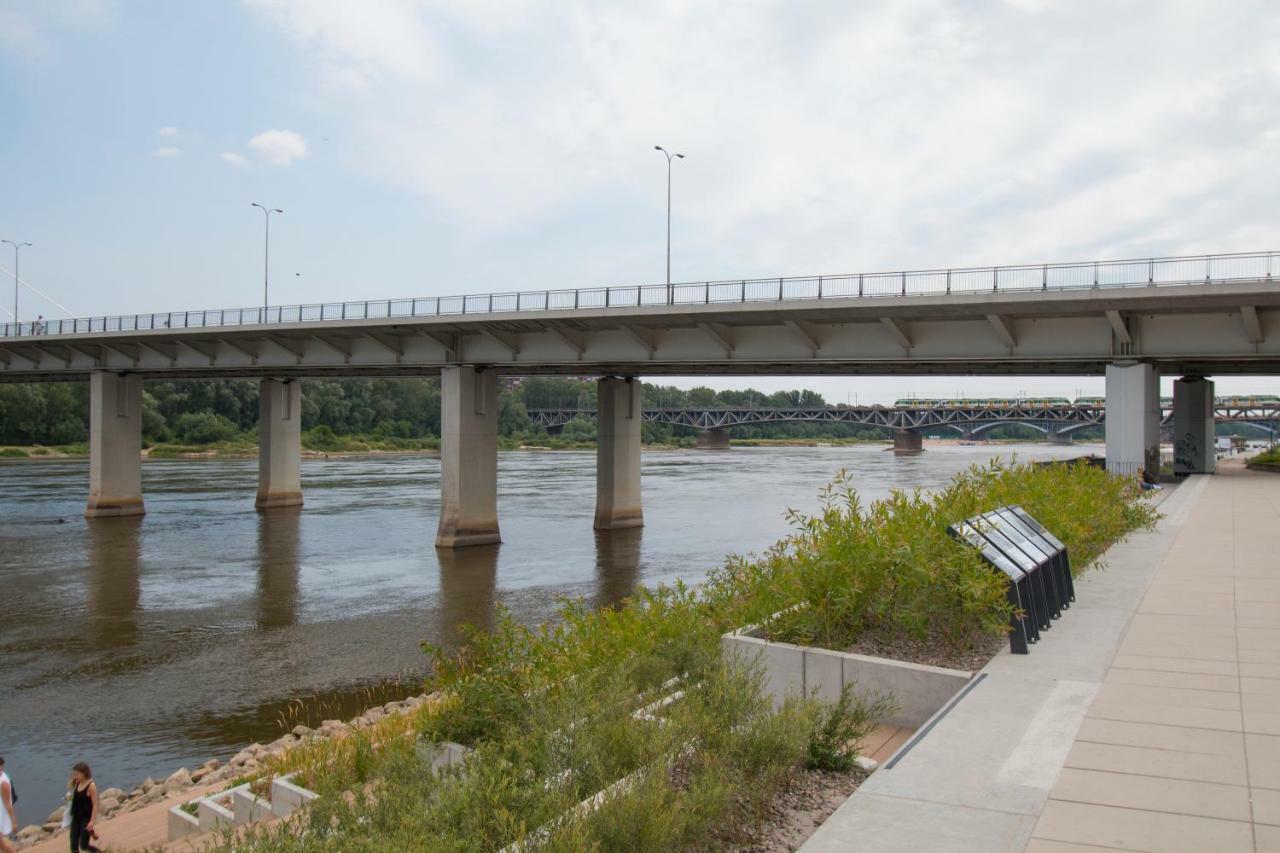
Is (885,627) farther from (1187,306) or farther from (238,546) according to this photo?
(238,546)

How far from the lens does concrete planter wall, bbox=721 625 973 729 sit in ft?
24.0

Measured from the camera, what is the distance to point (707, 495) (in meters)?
59.1

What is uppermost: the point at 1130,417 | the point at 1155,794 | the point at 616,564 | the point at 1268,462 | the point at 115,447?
the point at 1130,417

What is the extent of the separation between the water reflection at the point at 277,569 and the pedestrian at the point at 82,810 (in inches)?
535

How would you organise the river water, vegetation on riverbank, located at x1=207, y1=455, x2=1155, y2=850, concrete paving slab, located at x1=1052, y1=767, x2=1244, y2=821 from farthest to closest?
the river water < concrete paving slab, located at x1=1052, y1=767, x2=1244, y2=821 < vegetation on riverbank, located at x1=207, y1=455, x2=1155, y2=850

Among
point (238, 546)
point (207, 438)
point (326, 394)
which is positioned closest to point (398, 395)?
point (326, 394)

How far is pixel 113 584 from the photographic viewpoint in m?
28.1

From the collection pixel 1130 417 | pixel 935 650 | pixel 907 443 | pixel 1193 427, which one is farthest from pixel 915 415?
pixel 935 650

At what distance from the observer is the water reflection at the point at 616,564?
26.5 meters

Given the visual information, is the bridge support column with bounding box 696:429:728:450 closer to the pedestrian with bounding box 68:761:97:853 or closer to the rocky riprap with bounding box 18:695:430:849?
the rocky riprap with bounding box 18:695:430:849

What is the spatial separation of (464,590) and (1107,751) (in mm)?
23281

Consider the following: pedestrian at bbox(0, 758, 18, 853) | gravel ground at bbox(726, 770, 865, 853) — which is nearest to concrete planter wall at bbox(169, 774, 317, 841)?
pedestrian at bbox(0, 758, 18, 853)

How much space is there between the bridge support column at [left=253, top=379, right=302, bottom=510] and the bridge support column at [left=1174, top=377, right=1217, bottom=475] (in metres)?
44.0

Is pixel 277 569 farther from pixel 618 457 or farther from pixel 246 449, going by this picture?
pixel 246 449
